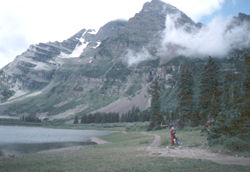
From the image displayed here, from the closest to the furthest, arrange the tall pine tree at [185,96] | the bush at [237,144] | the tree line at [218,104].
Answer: the bush at [237,144]
the tree line at [218,104]
the tall pine tree at [185,96]

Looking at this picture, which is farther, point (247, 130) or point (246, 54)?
point (246, 54)

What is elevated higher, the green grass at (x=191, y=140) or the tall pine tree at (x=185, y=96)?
the tall pine tree at (x=185, y=96)

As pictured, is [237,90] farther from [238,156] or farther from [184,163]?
[184,163]

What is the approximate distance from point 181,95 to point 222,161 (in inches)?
1655

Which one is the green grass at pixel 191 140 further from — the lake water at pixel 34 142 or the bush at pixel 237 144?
the lake water at pixel 34 142

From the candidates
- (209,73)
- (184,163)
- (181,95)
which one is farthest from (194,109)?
(184,163)

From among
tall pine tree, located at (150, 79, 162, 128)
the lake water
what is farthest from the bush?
tall pine tree, located at (150, 79, 162, 128)

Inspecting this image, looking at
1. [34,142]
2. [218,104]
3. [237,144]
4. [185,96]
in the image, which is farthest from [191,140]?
[34,142]

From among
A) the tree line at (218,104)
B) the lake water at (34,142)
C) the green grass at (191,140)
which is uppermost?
the tree line at (218,104)

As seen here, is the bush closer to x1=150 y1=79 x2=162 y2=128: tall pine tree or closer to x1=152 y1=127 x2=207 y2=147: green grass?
x1=152 y1=127 x2=207 y2=147: green grass

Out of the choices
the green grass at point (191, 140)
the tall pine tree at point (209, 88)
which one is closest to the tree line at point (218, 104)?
the tall pine tree at point (209, 88)

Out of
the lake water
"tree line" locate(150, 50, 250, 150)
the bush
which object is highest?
"tree line" locate(150, 50, 250, 150)

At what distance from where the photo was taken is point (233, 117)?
26.3 metres

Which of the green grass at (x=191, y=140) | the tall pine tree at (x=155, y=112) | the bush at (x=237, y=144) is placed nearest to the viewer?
the bush at (x=237, y=144)
